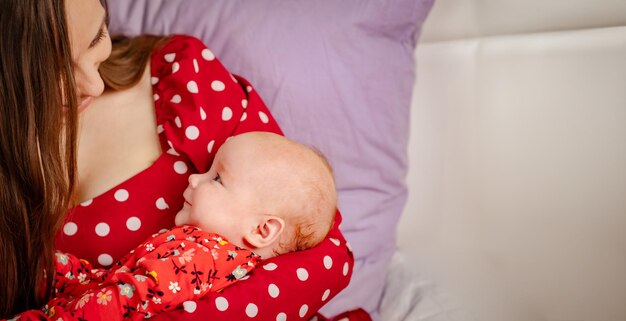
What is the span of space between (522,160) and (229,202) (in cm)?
71

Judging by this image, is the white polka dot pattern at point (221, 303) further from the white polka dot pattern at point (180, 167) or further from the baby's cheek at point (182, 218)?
the white polka dot pattern at point (180, 167)

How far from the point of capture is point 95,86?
106 cm

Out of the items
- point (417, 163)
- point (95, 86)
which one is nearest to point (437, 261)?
point (417, 163)

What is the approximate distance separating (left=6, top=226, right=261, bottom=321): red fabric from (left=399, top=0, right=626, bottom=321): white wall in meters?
0.61

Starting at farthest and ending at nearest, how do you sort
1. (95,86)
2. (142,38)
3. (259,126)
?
(142,38), (259,126), (95,86)

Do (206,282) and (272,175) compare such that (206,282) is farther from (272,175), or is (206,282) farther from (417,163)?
(417,163)

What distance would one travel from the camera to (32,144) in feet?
3.04

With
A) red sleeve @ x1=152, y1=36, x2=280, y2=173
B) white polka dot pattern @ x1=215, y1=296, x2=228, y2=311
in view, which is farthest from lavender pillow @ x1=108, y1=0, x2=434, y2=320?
white polka dot pattern @ x1=215, y1=296, x2=228, y2=311

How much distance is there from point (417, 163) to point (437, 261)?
0.95 feet

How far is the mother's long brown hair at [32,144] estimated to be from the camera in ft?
2.90

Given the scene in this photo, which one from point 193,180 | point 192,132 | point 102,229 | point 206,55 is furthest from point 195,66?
point 102,229

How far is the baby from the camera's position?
1.01m

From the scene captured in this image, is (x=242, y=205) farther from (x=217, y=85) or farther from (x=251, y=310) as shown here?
(x=217, y=85)

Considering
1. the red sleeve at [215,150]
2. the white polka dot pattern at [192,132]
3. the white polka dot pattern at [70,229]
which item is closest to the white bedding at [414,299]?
the red sleeve at [215,150]
